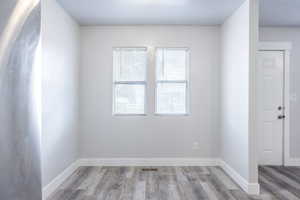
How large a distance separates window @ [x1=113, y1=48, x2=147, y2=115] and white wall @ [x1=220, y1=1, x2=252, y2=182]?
1478 millimetres

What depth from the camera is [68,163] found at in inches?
152

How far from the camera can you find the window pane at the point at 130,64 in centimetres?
451

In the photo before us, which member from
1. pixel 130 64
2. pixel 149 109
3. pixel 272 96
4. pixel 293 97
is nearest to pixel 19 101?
pixel 149 109

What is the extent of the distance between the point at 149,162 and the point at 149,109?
38.8 inches

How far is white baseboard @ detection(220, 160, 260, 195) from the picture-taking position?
3.10m

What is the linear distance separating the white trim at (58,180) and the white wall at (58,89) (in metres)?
0.07

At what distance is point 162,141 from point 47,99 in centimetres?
223

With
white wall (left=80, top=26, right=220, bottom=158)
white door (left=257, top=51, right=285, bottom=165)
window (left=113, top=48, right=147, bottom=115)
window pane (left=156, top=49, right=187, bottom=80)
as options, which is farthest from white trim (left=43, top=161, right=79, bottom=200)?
white door (left=257, top=51, right=285, bottom=165)

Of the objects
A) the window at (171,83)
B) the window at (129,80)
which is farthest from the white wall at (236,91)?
the window at (129,80)

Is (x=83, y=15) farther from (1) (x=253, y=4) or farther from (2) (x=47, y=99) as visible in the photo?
(1) (x=253, y=4)

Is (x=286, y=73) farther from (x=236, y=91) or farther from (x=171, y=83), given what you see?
(x=171, y=83)

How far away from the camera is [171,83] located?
452 cm

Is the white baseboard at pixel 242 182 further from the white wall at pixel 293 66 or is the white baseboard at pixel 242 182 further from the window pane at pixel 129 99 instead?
the window pane at pixel 129 99

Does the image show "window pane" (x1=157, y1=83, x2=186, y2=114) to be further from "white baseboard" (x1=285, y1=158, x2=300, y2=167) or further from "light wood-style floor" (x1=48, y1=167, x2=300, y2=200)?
"white baseboard" (x1=285, y1=158, x2=300, y2=167)
